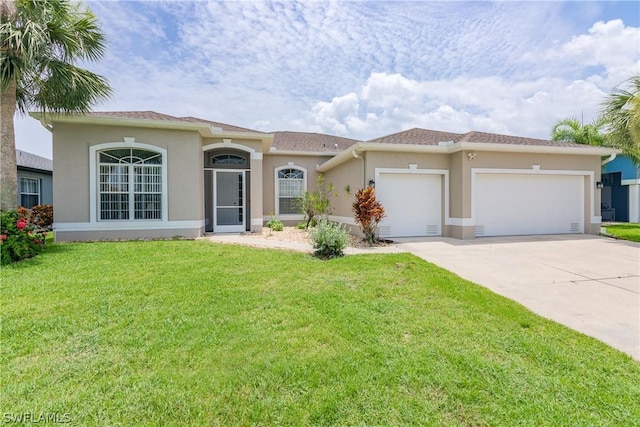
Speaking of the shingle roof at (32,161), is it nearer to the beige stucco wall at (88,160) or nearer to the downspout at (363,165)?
the beige stucco wall at (88,160)

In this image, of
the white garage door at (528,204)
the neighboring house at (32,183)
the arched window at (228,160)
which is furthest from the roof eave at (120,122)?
the white garage door at (528,204)

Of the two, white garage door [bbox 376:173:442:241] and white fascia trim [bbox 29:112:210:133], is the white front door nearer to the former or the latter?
white fascia trim [bbox 29:112:210:133]

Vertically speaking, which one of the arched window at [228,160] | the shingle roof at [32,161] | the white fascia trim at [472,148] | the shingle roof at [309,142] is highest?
the shingle roof at [309,142]

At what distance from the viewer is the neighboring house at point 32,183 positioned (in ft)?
48.4

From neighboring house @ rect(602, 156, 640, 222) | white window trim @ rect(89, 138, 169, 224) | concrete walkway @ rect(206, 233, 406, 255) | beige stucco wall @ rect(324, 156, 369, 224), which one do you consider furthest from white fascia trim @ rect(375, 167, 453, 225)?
neighboring house @ rect(602, 156, 640, 222)

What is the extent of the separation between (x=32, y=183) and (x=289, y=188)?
13820 mm

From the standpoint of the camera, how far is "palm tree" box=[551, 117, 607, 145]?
671 inches

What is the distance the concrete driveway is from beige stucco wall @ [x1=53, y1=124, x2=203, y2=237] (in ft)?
25.2

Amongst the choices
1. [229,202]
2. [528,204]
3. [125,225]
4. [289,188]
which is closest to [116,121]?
[125,225]

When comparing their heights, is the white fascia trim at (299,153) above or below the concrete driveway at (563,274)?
above

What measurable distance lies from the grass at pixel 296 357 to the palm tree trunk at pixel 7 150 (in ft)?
14.0

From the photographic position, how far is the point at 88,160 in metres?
9.77

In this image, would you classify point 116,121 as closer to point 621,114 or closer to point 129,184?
point 129,184

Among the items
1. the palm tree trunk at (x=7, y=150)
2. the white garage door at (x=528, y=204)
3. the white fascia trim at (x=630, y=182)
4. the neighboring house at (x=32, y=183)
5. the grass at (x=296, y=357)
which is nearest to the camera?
the grass at (x=296, y=357)
